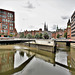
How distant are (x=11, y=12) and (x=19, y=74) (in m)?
73.8

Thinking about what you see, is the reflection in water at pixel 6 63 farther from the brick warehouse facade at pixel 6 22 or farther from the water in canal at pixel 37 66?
the brick warehouse facade at pixel 6 22

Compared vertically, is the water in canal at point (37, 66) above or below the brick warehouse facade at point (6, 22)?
below

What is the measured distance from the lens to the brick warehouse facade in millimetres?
68250

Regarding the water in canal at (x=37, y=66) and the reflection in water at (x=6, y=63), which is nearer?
the water in canal at (x=37, y=66)

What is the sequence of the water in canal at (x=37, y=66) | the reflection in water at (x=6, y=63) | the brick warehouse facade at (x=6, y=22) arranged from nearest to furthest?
the water in canal at (x=37, y=66), the reflection in water at (x=6, y=63), the brick warehouse facade at (x=6, y=22)

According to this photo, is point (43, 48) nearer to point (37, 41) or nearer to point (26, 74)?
point (37, 41)

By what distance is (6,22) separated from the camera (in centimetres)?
7094

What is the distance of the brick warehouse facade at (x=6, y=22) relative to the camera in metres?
68.2

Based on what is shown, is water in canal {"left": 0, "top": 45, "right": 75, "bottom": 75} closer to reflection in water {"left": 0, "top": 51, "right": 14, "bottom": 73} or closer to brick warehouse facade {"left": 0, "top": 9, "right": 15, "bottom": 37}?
reflection in water {"left": 0, "top": 51, "right": 14, "bottom": 73}

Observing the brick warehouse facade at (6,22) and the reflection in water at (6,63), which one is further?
the brick warehouse facade at (6,22)

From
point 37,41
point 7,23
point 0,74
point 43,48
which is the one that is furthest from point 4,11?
point 0,74

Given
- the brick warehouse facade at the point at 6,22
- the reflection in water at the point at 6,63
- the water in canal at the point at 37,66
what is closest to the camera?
the water in canal at the point at 37,66

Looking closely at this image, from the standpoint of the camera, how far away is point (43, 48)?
39500 mm

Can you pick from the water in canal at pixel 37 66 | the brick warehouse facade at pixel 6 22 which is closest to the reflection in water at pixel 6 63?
the water in canal at pixel 37 66
